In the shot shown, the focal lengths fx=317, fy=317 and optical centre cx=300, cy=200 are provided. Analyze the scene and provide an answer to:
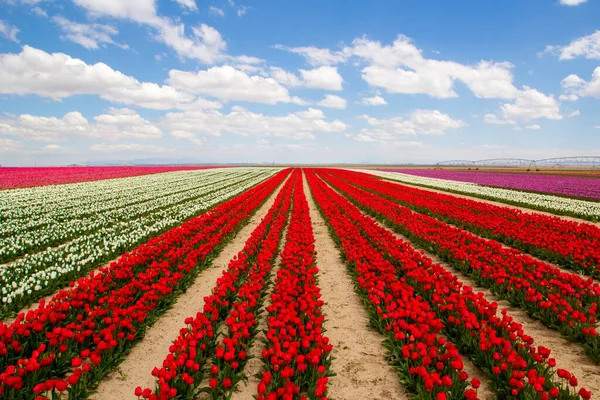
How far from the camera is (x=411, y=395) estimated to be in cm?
423

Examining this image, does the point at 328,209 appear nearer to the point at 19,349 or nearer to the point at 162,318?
the point at 162,318

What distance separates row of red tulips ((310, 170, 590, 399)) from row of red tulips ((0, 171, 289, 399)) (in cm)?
478

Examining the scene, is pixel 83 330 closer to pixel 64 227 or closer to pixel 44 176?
pixel 64 227

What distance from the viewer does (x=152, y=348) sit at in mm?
5441

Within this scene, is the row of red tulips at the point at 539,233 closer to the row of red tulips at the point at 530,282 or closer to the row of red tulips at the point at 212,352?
the row of red tulips at the point at 530,282

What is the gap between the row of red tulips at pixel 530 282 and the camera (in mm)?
5348

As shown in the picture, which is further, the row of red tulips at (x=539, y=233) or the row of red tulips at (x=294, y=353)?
the row of red tulips at (x=539, y=233)

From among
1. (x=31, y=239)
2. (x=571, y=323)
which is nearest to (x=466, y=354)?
(x=571, y=323)

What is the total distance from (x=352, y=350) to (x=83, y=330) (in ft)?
14.7

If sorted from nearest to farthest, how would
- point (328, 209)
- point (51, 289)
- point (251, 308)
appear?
point (251, 308), point (51, 289), point (328, 209)

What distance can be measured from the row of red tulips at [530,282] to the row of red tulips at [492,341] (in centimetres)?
82

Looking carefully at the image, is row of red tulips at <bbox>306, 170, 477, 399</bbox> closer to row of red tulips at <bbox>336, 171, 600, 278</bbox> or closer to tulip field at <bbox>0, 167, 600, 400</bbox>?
tulip field at <bbox>0, 167, 600, 400</bbox>

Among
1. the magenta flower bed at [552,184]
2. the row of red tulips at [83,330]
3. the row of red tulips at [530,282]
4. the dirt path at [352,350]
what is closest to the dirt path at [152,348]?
the row of red tulips at [83,330]

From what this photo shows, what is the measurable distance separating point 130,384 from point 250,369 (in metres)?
1.69
